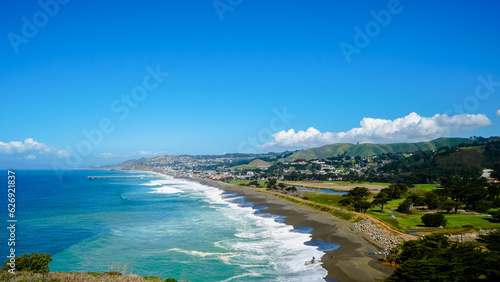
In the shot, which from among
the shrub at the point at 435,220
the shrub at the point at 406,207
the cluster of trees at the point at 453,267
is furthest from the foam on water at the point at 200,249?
the shrub at the point at 406,207

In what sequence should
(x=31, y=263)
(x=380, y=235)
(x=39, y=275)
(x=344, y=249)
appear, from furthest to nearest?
(x=380, y=235), (x=344, y=249), (x=31, y=263), (x=39, y=275)

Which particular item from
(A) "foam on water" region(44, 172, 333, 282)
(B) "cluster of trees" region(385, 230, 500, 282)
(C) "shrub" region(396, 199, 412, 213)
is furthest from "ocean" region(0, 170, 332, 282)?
(C) "shrub" region(396, 199, 412, 213)

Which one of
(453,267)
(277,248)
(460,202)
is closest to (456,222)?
(460,202)

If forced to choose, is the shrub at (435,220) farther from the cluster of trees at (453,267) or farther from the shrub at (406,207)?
the cluster of trees at (453,267)

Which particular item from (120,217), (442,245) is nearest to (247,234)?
(442,245)

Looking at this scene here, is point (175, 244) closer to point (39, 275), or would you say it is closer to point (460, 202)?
point (39, 275)

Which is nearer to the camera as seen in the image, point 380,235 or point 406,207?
point 380,235

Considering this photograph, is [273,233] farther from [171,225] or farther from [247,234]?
[171,225]

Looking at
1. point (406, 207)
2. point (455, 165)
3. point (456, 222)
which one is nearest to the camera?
point (456, 222)
